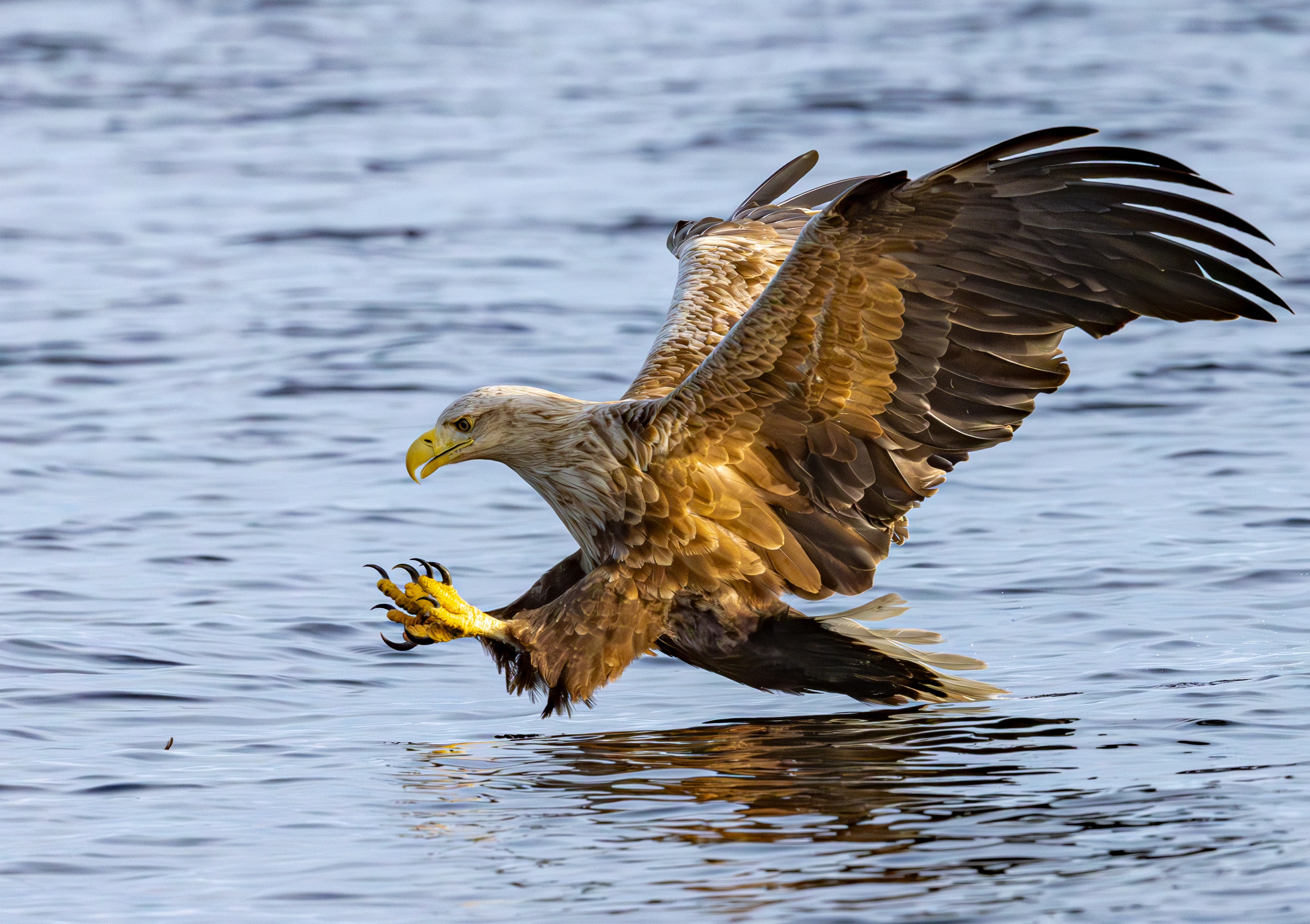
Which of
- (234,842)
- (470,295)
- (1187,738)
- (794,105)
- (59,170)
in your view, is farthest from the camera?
(794,105)

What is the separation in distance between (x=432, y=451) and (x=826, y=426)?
4.01 ft

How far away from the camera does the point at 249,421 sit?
10.6 meters

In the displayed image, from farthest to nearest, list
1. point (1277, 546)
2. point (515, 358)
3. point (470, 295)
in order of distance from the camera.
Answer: point (470, 295)
point (515, 358)
point (1277, 546)

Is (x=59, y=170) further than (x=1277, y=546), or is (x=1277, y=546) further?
(x=59, y=170)

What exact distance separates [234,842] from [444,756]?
2.99ft

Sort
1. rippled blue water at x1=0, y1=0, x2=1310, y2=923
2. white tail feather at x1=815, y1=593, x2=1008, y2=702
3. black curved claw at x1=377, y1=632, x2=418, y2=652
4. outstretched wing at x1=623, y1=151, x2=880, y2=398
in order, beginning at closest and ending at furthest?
rippled blue water at x1=0, y1=0, x2=1310, y2=923 < black curved claw at x1=377, y1=632, x2=418, y2=652 < white tail feather at x1=815, y1=593, x2=1008, y2=702 < outstretched wing at x1=623, y1=151, x2=880, y2=398

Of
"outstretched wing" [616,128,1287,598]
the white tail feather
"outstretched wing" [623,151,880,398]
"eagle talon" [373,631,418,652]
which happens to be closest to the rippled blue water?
the white tail feather

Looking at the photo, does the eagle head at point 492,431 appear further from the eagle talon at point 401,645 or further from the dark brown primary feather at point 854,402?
the eagle talon at point 401,645

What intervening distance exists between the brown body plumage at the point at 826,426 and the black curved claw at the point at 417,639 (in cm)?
1

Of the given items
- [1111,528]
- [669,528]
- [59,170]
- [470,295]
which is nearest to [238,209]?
[59,170]

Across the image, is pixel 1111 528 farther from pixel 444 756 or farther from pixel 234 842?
pixel 234 842

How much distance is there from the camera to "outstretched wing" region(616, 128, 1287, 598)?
5.82 metres

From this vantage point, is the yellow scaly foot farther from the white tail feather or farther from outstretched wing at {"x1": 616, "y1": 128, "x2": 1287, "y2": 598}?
the white tail feather

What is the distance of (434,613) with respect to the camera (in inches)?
246
